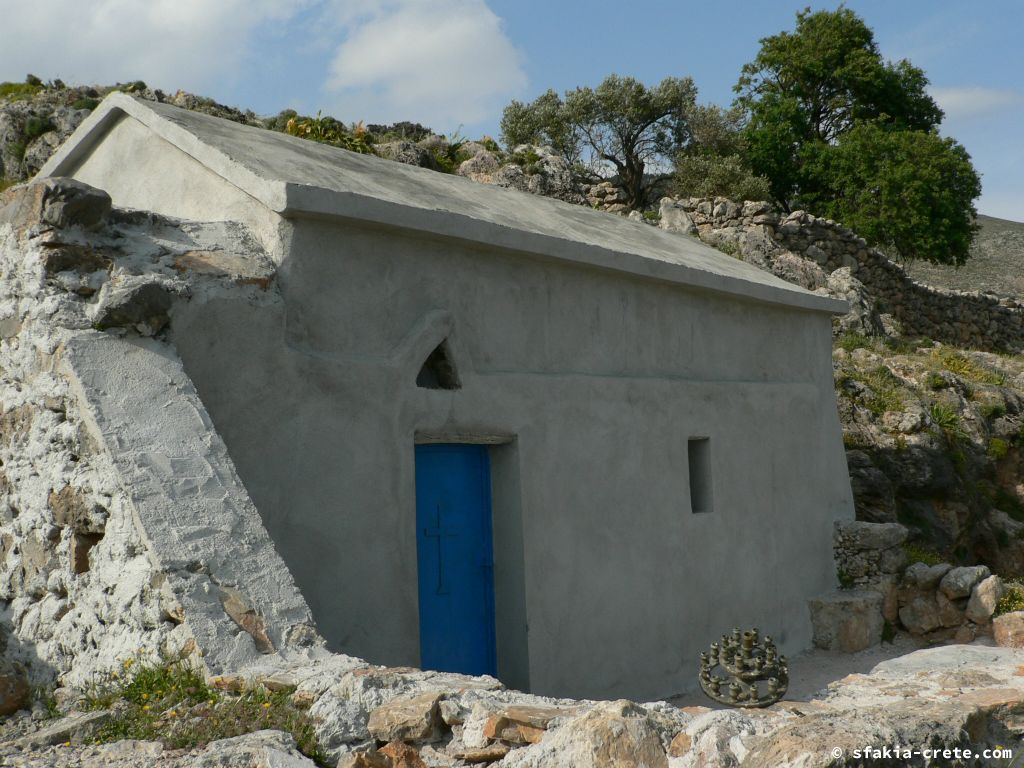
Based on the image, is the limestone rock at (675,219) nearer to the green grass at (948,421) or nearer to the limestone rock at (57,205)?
the green grass at (948,421)

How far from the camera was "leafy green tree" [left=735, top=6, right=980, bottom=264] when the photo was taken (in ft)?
92.9

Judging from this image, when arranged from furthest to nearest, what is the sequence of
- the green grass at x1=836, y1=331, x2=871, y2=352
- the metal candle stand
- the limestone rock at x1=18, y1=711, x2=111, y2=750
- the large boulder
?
the green grass at x1=836, y1=331, x2=871, y2=352 < the large boulder < the metal candle stand < the limestone rock at x1=18, y1=711, x2=111, y2=750

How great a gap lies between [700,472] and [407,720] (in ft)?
20.5

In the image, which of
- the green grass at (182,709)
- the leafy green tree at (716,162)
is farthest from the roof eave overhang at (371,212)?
the leafy green tree at (716,162)

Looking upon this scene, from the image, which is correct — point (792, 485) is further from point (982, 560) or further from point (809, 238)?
point (809, 238)

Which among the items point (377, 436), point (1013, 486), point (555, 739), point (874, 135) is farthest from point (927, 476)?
point (874, 135)

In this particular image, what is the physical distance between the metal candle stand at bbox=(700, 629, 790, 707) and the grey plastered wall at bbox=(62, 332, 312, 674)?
3.58 m

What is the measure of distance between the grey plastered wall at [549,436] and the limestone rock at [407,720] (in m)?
2.20

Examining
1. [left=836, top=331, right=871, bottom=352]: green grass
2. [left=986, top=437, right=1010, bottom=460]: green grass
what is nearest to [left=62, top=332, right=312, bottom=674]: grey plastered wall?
[left=986, top=437, right=1010, bottom=460]: green grass

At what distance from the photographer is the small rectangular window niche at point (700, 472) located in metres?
9.27

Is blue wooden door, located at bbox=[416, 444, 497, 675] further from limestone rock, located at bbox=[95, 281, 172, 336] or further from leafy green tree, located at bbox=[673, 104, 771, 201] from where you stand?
leafy green tree, located at bbox=[673, 104, 771, 201]

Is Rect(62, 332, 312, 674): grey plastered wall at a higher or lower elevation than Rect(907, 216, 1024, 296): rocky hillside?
lower

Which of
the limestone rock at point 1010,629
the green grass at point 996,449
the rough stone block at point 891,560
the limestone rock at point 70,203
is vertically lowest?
the limestone rock at point 1010,629

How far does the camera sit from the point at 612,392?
8281mm
